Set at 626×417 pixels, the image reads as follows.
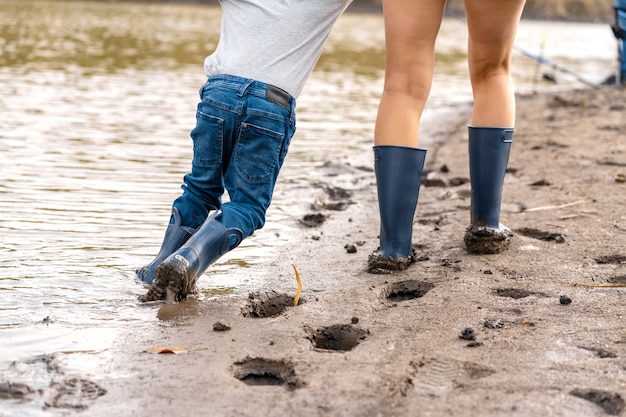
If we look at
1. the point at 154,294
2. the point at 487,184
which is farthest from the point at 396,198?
the point at 154,294

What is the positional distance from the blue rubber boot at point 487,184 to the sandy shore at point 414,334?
0.07m

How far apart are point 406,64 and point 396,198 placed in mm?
494

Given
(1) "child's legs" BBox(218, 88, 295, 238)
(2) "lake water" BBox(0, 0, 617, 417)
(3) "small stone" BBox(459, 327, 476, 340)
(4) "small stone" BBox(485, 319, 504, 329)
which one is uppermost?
(1) "child's legs" BBox(218, 88, 295, 238)

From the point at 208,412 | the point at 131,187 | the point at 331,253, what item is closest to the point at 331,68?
the point at 131,187

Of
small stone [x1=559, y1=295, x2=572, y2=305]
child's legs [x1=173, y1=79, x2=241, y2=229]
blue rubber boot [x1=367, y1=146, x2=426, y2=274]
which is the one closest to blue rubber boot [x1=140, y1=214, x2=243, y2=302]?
child's legs [x1=173, y1=79, x2=241, y2=229]

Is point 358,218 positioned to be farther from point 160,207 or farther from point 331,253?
point 160,207

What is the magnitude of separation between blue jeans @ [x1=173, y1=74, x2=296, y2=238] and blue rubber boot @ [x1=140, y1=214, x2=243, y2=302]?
0.04 meters

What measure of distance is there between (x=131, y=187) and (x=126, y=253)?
1295 mm

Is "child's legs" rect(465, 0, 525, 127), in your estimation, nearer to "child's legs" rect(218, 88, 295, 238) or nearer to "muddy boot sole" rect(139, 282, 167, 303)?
"child's legs" rect(218, 88, 295, 238)

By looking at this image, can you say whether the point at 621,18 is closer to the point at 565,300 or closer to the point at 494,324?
the point at 565,300

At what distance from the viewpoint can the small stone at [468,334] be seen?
2469mm

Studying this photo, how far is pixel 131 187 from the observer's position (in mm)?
4824

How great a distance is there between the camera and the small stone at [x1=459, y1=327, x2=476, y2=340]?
2.47 m

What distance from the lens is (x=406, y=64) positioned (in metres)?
3.08
